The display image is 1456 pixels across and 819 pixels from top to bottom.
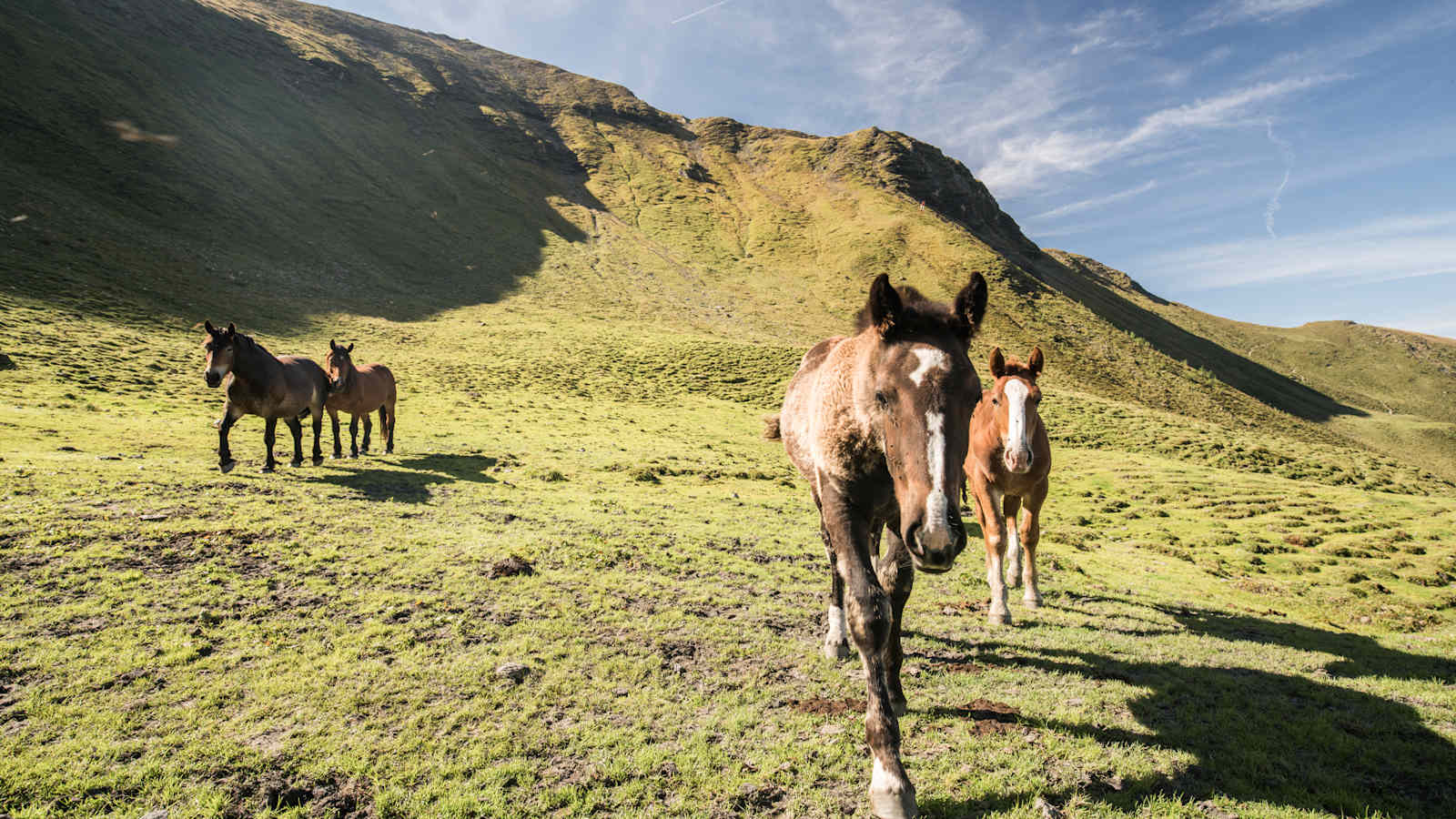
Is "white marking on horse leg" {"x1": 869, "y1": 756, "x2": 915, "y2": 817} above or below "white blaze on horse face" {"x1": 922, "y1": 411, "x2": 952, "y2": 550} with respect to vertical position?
below

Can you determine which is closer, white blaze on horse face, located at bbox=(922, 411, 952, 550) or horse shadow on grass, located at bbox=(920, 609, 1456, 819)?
white blaze on horse face, located at bbox=(922, 411, 952, 550)

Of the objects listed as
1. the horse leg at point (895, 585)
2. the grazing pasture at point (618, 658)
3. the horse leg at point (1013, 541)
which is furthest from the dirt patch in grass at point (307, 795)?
the horse leg at point (1013, 541)

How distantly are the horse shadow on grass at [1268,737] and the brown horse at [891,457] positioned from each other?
3.72 feet

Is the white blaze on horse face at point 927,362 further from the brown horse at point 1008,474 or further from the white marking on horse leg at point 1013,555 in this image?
the white marking on horse leg at point 1013,555

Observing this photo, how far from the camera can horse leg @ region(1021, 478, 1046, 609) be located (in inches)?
349

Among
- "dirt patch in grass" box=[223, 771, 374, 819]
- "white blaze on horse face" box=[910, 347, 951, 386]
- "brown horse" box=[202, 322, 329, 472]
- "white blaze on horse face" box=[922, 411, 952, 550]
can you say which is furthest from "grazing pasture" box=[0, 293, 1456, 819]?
"white blaze on horse face" box=[910, 347, 951, 386]

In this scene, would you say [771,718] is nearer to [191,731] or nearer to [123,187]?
[191,731]

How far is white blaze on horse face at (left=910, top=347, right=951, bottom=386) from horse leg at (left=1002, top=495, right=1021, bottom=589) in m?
6.36

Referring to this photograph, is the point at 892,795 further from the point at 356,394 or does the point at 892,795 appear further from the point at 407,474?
the point at 356,394

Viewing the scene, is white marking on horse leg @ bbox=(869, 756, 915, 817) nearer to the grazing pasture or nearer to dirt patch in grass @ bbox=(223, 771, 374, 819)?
the grazing pasture

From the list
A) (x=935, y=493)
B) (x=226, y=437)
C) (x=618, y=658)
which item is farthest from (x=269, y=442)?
(x=935, y=493)

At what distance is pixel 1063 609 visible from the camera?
898cm

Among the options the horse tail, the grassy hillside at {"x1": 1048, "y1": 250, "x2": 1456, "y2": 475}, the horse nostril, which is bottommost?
the horse nostril

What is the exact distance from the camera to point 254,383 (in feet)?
43.7
